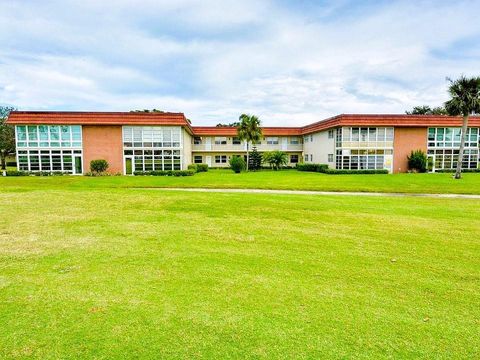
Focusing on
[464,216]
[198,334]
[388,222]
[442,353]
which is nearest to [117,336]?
[198,334]

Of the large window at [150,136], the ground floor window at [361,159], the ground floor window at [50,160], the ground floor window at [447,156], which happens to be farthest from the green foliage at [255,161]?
the ground floor window at [50,160]

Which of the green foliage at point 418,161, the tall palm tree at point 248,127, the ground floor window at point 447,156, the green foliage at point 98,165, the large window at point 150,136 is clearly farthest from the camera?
the tall palm tree at point 248,127

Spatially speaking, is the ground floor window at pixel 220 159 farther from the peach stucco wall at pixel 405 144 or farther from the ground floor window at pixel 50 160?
the peach stucco wall at pixel 405 144

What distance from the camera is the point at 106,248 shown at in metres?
6.71

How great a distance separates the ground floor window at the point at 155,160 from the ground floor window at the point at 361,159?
18546mm

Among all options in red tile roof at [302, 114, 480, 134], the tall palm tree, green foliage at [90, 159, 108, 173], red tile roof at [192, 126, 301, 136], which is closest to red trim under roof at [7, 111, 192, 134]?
green foliage at [90, 159, 108, 173]

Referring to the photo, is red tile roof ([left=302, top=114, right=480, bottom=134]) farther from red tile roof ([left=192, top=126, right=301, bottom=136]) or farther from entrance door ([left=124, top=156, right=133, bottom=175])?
entrance door ([left=124, top=156, right=133, bottom=175])

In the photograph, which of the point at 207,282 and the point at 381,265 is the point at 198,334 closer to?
the point at 207,282

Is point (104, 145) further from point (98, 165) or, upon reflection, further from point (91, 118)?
point (91, 118)

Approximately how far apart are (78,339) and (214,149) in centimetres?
4939

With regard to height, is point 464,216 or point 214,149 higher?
point 214,149

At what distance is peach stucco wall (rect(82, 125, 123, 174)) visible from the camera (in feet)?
123

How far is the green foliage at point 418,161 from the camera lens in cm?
4012

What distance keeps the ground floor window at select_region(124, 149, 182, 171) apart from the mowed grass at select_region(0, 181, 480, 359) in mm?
28732
